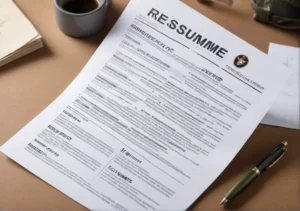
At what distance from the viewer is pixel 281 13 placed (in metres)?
0.80

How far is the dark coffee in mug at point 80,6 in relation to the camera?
75 cm

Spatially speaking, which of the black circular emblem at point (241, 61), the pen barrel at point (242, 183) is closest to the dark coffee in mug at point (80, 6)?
the black circular emblem at point (241, 61)

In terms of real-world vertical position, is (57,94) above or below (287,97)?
below

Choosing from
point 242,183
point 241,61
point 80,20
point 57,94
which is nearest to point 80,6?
point 80,20

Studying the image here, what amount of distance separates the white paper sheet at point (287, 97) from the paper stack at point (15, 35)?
1.29ft

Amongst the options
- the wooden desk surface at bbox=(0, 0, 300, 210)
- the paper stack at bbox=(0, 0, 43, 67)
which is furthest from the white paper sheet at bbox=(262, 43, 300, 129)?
the paper stack at bbox=(0, 0, 43, 67)

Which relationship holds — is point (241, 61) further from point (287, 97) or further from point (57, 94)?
point (57, 94)

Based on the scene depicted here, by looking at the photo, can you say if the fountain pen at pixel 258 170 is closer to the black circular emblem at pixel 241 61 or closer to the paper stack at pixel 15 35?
the black circular emblem at pixel 241 61

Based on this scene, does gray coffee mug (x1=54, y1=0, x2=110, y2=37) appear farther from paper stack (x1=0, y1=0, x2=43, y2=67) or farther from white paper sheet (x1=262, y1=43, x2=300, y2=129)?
white paper sheet (x1=262, y1=43, x2=300, y2=129)

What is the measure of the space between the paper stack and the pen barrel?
0.38m

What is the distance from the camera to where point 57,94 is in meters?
0.72

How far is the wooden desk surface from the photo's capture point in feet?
2.11

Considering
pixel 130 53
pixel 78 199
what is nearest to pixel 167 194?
pixel 78 199

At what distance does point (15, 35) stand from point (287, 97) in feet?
1.50
